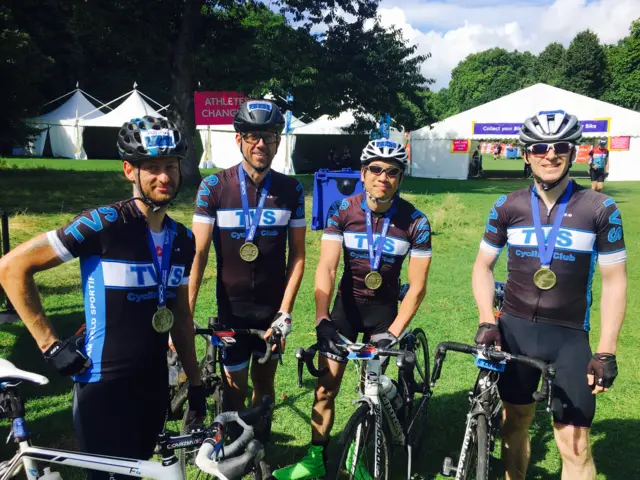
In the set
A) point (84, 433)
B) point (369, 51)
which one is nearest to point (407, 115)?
point (369, 51)

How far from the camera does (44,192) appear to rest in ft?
59.9

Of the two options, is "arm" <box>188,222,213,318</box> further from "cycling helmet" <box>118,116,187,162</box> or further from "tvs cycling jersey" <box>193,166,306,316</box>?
"cycling helmet" <box>118,116,187,162</box>

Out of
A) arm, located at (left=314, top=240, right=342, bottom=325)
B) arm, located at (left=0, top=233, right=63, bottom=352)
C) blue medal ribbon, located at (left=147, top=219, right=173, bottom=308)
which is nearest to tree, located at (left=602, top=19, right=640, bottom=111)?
arm, located at (left=314, top=240, right=342, bottom=325)

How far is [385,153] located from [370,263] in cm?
82

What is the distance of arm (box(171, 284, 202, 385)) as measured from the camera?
3009 millimetres

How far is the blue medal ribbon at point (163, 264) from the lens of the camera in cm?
272

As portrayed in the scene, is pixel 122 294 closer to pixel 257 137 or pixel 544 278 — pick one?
pixel 257 137

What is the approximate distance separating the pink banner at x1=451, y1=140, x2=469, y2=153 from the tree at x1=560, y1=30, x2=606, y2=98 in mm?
40792

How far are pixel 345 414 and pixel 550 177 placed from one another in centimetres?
312

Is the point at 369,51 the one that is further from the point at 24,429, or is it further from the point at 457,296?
Answer: the point at 24,429

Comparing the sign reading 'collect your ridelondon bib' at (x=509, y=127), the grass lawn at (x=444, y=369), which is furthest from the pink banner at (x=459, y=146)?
the grass lawn at (x=444, y=369)

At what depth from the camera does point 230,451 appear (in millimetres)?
2035

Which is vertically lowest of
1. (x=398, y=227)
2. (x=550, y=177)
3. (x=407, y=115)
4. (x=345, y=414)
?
(x=345, y=414)

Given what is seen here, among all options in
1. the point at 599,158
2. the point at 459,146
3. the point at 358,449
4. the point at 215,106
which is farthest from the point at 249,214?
the point at 459,146
